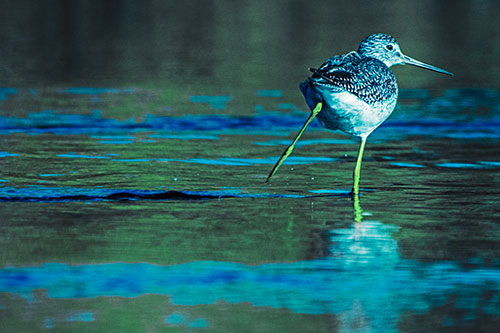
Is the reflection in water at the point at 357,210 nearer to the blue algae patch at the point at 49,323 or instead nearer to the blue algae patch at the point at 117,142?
the blue algae patch at the point at 49,323

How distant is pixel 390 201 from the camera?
9.41 metres

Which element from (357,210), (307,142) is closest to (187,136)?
(307,142)

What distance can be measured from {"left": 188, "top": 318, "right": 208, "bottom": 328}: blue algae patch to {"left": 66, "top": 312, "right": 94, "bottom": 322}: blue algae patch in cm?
56

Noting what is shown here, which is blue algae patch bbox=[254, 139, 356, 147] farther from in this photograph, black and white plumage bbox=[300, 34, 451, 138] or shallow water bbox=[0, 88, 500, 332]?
black and white plumage bbox=[300, 34, 451, 138]

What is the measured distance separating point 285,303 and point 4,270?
6.24 feet

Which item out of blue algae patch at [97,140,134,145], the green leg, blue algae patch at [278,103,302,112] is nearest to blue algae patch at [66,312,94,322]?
the green leg

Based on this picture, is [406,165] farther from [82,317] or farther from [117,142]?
[82,317]

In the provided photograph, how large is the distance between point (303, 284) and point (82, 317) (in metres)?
1.49

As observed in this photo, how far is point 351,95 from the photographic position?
9508mm

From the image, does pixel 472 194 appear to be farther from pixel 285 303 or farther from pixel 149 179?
pixel 285 303

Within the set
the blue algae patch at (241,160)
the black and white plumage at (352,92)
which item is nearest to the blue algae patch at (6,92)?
the blue algae patch at (241,160)

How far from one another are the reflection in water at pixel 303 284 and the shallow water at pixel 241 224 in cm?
2

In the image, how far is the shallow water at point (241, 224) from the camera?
244 inches

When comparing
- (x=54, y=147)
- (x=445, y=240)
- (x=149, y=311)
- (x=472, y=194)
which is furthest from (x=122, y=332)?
(x=54, y=147)
